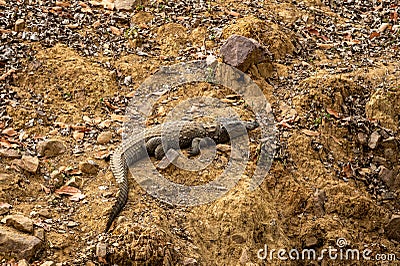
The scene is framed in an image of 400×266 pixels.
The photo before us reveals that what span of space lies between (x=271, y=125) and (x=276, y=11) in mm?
2338

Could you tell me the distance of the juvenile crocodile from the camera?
5.51 meters

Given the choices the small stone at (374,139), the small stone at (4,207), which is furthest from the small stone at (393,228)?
the small stone at (4,207)

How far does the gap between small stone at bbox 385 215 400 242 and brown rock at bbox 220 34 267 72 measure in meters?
2.43

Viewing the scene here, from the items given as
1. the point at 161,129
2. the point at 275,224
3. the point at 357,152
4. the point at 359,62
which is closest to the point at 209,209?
the point at 275,224

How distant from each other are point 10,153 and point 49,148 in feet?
1.30

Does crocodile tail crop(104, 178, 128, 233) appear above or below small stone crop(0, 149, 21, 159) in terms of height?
below

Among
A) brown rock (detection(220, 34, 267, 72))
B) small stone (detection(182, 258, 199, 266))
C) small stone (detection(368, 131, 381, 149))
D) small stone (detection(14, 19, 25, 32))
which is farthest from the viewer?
small stone (detection(14, 19, 25, 32))

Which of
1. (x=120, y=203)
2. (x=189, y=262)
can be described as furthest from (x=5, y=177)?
(x=189, y=262)

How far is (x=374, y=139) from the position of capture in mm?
6043

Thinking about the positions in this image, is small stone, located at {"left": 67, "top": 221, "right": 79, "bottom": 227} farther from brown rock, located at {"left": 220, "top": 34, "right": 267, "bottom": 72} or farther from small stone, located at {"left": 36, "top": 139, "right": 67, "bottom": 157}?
brown rock, located at {"left": 220, "top": 34, "right": 267, "bottom": 72}

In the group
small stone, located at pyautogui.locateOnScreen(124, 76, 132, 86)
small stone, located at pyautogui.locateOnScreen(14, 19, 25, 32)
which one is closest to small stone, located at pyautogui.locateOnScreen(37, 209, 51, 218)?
small stone, located at pyautogui.locateOnScreen(124, 76, 132, 86)

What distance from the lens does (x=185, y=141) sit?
5965 mm

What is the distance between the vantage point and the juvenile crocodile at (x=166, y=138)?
18.1ft

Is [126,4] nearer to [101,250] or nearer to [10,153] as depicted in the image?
[10,153]
